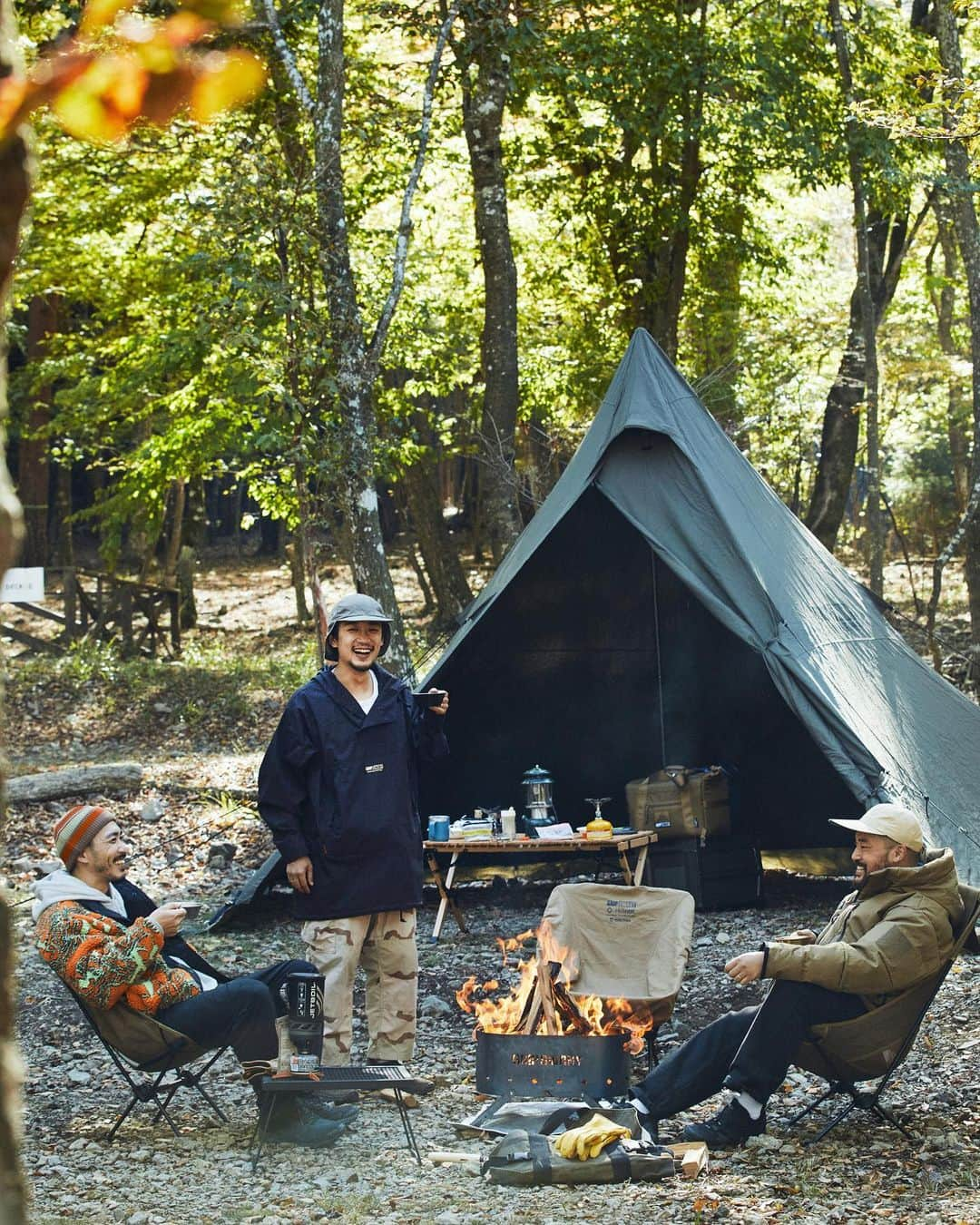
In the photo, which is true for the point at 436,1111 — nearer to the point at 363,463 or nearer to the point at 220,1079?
the point at 220,1079

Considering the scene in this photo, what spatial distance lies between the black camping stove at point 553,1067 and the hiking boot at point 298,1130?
1.43 ft

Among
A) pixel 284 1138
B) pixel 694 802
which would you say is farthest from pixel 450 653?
pixel 284 1138

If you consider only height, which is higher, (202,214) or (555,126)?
(555,126)

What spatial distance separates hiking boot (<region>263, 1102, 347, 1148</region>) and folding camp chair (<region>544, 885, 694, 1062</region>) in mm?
1023

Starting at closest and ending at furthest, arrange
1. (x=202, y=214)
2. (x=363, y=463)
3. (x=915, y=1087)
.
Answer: (x=915, y=1087) < (x=363, y=463) < (x=202, y=214)

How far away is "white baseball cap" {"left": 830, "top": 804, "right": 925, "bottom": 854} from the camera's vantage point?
4.32 metres

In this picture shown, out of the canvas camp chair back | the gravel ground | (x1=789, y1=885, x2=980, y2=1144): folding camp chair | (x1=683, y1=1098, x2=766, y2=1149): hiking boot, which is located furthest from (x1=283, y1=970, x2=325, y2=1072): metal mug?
(x1=789, y1=885, x2=980, y2=1144): folding camp chair

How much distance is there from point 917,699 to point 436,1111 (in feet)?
11.5

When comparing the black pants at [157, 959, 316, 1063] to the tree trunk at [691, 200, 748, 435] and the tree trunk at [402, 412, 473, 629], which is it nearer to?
the tree trunk at [691, 200, 748, 435]

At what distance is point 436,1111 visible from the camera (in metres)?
4.67

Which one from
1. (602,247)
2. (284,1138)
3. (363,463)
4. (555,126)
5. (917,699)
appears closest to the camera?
(284,1138)

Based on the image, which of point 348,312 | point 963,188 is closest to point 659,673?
point 348,312

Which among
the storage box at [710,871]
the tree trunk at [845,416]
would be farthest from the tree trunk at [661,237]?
the storage box at [710,871]

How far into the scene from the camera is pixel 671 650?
827 centimetres
